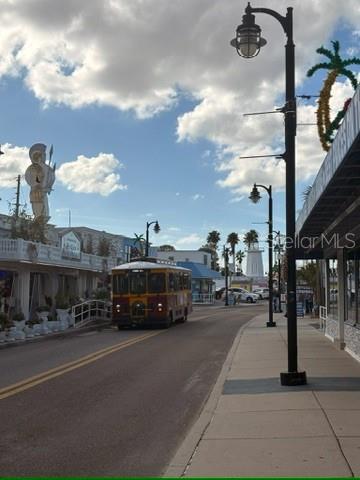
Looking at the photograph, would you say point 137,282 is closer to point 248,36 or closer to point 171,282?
point 171,282

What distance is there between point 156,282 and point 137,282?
865 millimetres

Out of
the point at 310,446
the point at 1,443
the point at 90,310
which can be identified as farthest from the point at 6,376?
the point at 90,310

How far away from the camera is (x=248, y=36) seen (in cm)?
1107

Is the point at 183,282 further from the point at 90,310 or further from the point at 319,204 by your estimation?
the point at 319,204

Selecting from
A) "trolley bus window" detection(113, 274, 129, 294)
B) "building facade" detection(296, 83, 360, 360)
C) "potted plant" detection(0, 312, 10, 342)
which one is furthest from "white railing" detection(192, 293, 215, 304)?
"potted plant" detection(0, 312, 10, 342)

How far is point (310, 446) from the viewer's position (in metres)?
6.68

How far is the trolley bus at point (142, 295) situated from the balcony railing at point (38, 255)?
3.53 metres

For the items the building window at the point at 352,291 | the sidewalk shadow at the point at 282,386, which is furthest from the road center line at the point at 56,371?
the building window at the point at 352,291

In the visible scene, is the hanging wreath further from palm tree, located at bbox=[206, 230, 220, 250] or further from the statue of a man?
palm tree, located at bbox=[206, 230, 220, 250]

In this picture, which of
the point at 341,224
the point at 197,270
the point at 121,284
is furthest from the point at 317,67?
the point at 197,270

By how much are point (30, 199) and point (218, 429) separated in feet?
104

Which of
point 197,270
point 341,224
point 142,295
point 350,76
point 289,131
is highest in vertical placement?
point 350,76

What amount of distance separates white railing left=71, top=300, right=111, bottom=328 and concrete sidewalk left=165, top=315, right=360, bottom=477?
1827 cm

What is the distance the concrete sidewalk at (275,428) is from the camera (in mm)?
6016
